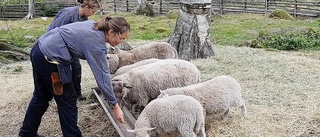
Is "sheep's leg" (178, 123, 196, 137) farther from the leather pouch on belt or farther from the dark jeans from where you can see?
the leather pouch on belt

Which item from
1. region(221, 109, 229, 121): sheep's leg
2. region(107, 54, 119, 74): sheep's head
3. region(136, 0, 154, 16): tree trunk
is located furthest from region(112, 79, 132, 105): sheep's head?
region(136, 0, 154, 16): tree trunk

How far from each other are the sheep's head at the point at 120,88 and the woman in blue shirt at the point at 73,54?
90 cm

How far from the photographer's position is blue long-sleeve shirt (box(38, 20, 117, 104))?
4109 millimetres

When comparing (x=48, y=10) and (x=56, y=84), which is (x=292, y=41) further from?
(x=48, y=10)

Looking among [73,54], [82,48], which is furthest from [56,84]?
[82,48]

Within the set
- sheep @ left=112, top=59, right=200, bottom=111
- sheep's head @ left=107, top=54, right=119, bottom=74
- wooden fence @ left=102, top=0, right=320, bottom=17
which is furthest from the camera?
wooden fence @ left=102, top=0, right=320, bottom=17

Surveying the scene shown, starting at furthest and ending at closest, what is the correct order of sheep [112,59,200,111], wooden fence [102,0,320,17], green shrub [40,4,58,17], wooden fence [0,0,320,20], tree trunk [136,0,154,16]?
1. green shrub [40,4,58,17]
2. tree trunk [136,0,154,16]
3. wooden fence [0,0,320,20]
4. wooden fence [102,0,320,17]
5. sheep [112,59,200,111]

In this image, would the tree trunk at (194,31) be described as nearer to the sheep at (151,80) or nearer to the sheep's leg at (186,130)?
the sheep at (151,80)

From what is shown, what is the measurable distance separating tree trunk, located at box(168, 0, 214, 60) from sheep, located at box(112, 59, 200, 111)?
11.7 ft

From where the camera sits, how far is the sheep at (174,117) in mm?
4582

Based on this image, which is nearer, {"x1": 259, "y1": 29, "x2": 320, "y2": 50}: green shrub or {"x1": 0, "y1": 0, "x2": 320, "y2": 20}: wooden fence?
{"x1": 259, "y1": 29, "x2": 320, "y2": 50}: green shrub

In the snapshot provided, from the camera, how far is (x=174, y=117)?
15.0 ft

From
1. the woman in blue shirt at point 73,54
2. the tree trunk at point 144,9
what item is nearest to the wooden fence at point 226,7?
the tree trunk at point 144,9

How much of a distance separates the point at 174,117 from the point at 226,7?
22279 millimetres
